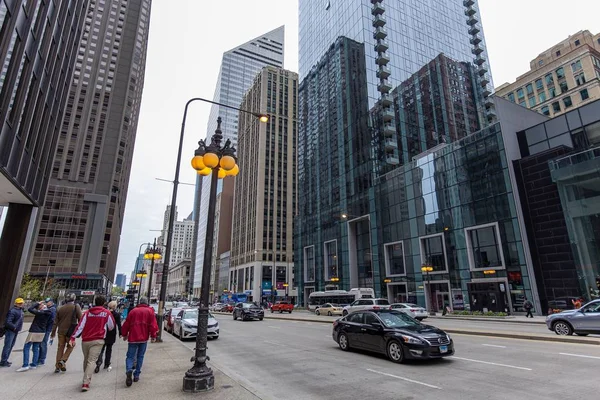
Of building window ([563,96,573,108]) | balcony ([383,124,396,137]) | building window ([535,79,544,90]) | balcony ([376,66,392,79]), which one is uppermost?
building window ([535,79,544,90])

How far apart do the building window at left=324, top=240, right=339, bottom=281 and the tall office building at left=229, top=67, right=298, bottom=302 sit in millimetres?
36760

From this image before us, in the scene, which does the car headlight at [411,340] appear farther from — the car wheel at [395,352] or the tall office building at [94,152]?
the tall office building at [94,152]

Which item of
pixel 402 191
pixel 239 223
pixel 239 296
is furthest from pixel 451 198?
pixel 239 223

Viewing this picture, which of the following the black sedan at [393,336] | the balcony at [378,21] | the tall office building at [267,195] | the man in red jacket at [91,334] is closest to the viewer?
the man in red jacket at [91,334]

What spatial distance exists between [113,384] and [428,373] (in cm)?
758

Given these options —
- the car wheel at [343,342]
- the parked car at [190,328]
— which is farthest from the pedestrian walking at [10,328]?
the car wheel at [343,342]

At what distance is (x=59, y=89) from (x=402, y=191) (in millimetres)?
40647

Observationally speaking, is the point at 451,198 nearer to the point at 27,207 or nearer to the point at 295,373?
the point at 295,373

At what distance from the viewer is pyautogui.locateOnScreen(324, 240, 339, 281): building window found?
59.2 metres

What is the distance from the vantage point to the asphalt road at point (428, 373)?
6.77 metres

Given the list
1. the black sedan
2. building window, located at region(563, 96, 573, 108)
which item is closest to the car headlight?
the black sedan

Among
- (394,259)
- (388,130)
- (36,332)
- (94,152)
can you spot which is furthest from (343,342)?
(94,152)

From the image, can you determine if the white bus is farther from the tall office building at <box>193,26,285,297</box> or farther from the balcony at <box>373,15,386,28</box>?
the tall office building at <box>193,26,285,297</box>

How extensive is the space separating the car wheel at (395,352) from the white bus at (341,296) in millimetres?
32390
